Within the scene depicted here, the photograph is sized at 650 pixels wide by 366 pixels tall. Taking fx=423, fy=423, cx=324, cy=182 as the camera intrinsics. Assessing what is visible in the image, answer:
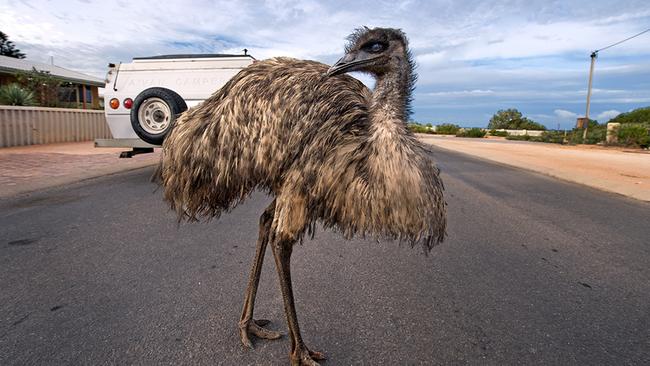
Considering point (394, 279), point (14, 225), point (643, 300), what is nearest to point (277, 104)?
point (394, 279)

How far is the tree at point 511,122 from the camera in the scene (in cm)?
6128

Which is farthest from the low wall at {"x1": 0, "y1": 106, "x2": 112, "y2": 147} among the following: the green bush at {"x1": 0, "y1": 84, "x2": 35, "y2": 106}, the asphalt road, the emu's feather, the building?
the emu's feather

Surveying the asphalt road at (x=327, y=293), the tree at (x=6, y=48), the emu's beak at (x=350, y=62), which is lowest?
the asphalt road at (x=327, y=293)

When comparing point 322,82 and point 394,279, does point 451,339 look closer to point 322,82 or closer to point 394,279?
point 394,279

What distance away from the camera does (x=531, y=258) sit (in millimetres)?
4727

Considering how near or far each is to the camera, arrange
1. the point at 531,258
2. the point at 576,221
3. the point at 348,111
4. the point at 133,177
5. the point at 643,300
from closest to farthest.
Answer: the point at 348,111 < the point at 643,300 < the point at 531,258 < the point at 576,221 < the point at 133,177

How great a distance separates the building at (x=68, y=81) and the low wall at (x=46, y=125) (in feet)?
18.3

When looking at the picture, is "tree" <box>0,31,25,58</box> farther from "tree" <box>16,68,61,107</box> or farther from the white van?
the white van

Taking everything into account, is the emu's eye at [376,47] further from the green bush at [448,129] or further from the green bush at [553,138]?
the green bush at [448,129]

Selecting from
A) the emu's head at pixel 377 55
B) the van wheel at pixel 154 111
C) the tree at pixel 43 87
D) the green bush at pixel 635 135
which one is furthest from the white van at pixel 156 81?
the green bush at pixel 635 135

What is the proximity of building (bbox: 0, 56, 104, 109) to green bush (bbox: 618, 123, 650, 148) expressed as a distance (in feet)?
114

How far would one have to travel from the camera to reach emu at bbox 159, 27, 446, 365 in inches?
85.5

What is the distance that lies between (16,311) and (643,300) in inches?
198

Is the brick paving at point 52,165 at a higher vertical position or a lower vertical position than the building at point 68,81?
lower
